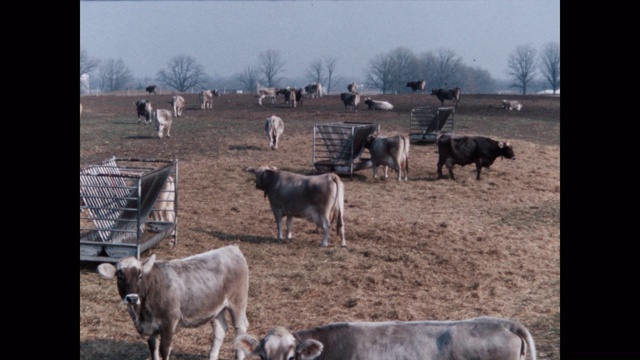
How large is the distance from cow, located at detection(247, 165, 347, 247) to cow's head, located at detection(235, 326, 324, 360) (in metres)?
7.18

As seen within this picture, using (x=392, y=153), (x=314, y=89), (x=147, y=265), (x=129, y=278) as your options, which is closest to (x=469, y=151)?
(x=392, y=153)

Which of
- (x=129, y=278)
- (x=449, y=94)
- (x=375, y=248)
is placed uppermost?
(x=449, y=94)

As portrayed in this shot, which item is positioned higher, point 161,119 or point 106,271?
point 161,119

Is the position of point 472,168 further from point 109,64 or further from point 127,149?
point 109,64

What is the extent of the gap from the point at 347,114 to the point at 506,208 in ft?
95.3

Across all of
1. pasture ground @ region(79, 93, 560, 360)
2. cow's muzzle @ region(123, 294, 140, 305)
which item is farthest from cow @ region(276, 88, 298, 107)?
cow's muzzle @ region(123, 294, 140, 305)

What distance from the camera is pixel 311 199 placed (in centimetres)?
1284

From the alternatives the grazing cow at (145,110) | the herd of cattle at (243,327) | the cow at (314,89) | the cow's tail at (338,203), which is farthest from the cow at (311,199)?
the cow at (314,89)

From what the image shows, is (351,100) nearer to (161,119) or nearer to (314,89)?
(314,89)

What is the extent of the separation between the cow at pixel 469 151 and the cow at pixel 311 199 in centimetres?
873

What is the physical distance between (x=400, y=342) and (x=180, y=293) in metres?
2.84
